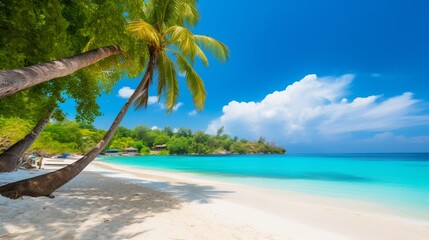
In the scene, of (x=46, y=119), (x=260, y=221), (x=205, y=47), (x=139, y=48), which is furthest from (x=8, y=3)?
(x=260, y=221)

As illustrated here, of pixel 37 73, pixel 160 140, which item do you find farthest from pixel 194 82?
pixel 160 140

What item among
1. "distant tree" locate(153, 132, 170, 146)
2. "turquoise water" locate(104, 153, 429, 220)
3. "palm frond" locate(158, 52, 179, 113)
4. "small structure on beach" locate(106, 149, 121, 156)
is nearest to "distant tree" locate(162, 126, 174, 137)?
"distant tree" locate(153, 132, 170, 146)

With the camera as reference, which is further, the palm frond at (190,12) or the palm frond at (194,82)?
the palm frond at (194,82)

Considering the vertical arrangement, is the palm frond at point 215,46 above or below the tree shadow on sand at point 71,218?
above

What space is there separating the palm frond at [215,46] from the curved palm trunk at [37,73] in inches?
200

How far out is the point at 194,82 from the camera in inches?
414

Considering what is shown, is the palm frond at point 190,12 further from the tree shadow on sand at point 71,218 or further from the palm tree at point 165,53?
the tree shadow on sand at point 71,218

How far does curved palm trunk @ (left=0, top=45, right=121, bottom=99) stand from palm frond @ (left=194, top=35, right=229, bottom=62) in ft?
16.7

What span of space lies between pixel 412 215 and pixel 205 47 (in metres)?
8.77

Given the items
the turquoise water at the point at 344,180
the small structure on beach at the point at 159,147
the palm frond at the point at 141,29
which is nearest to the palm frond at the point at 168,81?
the palm frond at the point at 141,29

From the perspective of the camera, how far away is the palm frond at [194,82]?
412 inches

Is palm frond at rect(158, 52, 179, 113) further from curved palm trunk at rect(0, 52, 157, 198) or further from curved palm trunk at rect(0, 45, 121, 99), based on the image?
curved palm trunk at rect(0, 45, 121, 99)

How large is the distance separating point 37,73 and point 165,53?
700cm

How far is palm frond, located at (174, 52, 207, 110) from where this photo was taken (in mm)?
10469
